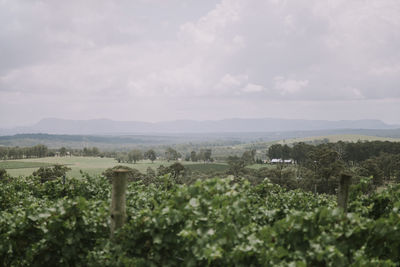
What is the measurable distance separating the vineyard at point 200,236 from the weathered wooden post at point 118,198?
14cm

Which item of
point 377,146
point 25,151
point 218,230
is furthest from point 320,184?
point 25,151

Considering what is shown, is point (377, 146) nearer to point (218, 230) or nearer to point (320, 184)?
point (320, 184)

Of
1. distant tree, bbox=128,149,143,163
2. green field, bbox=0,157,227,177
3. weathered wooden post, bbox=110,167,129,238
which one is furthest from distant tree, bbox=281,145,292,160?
weathered wooden post, bbox=110,167,129,238

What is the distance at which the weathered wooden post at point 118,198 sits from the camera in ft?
14.4

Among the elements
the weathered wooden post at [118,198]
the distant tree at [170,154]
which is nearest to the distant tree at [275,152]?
the distant tree at [170,154]

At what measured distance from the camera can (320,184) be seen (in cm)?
5247

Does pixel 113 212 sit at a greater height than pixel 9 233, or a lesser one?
greater

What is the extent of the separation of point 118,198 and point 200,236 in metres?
1.33

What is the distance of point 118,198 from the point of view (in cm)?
443

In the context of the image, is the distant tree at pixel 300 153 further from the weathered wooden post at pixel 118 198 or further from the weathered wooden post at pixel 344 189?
the weathered wooden post at pixel 118 198

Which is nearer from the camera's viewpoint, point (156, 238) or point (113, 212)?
point (156, 238)

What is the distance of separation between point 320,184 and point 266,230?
2066 inches

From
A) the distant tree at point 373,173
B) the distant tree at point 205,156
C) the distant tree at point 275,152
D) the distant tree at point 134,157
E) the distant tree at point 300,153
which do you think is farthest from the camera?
the distant tree at point 205,156

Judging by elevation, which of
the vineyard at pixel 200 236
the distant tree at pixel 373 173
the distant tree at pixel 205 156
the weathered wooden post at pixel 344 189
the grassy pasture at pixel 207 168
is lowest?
the grassy pasture at pixel 207 168
